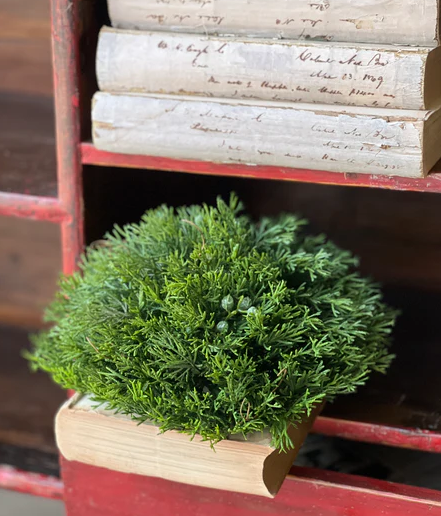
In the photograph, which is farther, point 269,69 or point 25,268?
point 25,268

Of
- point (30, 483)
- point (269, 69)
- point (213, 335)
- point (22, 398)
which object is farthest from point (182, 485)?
point (22, 398)

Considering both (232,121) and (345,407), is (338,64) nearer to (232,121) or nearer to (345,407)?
(232,121)

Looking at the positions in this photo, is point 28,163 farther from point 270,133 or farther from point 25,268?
point 25,268

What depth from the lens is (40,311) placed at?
136 centimetres

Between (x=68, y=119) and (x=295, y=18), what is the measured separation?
24cm

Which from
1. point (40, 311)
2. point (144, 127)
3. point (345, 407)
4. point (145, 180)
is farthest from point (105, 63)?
point (40, 311)

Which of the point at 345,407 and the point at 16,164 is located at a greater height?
the point at 16,164

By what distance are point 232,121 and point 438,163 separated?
0.62 feet

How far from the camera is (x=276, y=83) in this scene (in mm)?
630

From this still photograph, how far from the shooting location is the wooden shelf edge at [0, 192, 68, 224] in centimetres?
74

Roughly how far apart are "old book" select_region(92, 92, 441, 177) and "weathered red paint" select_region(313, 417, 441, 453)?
0.25m

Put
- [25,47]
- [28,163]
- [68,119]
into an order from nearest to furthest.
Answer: [68,119] < [28,163] < [25,47]

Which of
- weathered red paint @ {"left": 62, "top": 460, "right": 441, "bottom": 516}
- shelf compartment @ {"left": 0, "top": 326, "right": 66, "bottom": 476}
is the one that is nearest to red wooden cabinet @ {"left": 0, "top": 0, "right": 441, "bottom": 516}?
weathered red paint @ {"left": 62, "top": 460, "right": 441, "bottom": 516}

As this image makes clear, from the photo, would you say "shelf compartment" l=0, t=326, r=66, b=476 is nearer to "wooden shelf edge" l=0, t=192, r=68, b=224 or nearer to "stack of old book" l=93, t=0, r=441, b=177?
"wooden shelf edge" l=0, t=192, r=68, b=224
